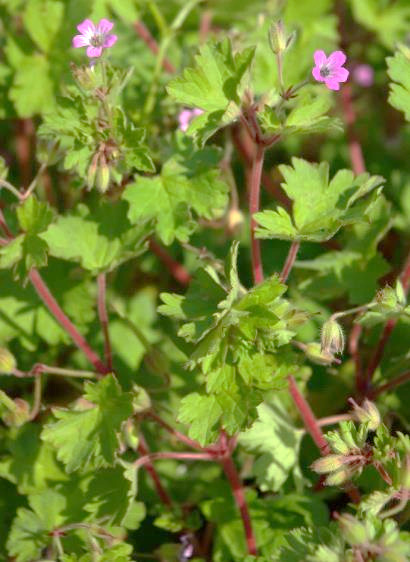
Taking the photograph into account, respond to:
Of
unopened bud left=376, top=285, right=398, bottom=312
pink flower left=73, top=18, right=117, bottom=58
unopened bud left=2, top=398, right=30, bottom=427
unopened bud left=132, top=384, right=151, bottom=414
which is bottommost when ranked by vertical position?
unopened bud left=132, top=384, right=151, bottom=414

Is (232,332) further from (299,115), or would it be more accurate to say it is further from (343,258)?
(343,258)

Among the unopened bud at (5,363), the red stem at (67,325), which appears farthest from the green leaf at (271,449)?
the unopened bud at (5,363)

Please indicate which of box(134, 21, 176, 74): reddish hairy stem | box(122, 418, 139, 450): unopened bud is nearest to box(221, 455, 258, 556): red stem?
box(122, 418, 139, 450): unopened bud

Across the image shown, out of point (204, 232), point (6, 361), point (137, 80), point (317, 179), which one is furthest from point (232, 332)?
point (137, 80)

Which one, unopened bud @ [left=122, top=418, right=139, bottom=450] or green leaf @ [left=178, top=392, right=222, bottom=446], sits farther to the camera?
unopened bud @ [left=122, top=418, right=139, bottom=450]

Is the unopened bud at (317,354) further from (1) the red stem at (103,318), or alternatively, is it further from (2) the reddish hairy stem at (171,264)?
(2) the reddish hairy stem at (171,264)

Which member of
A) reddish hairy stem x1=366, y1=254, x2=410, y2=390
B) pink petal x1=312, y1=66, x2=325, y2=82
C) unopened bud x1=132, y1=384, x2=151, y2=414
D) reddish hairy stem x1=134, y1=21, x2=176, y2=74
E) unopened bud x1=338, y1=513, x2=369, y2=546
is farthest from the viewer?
reddish hairy stem x1=134, y1=21, x2=176, y2=74

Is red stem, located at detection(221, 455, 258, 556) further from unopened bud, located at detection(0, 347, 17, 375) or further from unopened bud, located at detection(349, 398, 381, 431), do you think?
unopened bud, located at detection(0, 347, 17, 375)
